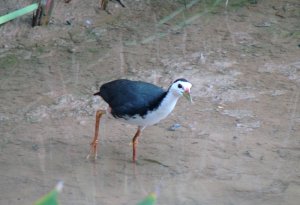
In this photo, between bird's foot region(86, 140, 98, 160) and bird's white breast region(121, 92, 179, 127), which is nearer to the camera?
bird's white breast region(121, 92, 179, 127)

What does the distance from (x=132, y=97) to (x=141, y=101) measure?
95 mm

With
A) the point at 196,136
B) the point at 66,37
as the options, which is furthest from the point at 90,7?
the point at 196,136

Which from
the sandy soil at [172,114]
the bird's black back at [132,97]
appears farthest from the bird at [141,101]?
the sandy soil at [172,114]

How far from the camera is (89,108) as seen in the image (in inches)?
271

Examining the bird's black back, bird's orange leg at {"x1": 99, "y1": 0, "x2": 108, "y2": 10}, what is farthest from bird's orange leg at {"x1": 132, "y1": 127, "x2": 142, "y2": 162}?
bird's orange leg at {"x1": 99, "y1": 0, "x2": 108, "y2": 10}

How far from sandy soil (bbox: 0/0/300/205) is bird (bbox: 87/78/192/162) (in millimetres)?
436

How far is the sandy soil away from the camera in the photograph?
555 centimetres

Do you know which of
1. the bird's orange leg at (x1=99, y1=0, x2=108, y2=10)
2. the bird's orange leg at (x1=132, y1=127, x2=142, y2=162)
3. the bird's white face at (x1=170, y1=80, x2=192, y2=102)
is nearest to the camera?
the bird's white face at (x1=170, y1=80, x2=192, y2=102)

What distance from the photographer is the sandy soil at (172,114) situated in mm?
5546

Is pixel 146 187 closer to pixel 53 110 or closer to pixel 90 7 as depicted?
pixel 53 110

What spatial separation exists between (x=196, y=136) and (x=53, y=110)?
1453 mm

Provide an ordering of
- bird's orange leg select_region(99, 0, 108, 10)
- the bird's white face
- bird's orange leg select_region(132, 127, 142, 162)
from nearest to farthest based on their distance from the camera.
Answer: the bird's white face < bird's orange leg select_region(132, 127, 142, 162) < bird's orange leg select_region(99, 0, 108, 10)

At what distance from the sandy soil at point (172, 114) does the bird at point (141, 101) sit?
1.43 feet

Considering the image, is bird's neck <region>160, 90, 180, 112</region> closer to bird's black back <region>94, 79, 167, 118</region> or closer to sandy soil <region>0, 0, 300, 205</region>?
bird's black back <region>94, 79, 167, 118</region>
